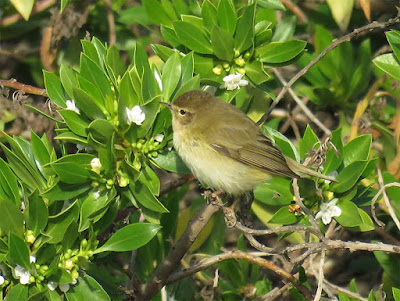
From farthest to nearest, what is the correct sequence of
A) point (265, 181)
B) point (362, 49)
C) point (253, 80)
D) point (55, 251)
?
point (362, 49)
point (265, 181)
point (253, 80)
point (55, 251)

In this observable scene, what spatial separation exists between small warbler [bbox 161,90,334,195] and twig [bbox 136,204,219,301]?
0.82ft

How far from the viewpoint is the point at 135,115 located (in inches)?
130

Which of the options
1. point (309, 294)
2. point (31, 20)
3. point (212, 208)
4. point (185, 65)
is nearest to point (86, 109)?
point (185, 65)

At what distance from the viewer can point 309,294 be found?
3.65 meters

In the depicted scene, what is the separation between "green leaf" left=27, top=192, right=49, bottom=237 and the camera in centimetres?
310

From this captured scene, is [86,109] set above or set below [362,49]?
above

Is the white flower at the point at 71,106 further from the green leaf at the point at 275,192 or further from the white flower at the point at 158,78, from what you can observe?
the green leaf at the point at 275,192

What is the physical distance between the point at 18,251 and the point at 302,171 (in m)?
1.52

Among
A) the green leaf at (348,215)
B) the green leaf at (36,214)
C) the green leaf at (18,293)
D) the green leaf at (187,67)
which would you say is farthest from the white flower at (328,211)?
the green leaf at (18,293)

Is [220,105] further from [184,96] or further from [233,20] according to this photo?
[233,20]

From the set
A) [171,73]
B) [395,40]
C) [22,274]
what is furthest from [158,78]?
[395,40]

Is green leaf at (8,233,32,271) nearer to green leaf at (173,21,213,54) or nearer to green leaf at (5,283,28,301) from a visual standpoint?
green leaf at (5,283,28,301)

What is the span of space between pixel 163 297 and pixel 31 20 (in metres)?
2.40

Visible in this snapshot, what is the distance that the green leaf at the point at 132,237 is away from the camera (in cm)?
334
